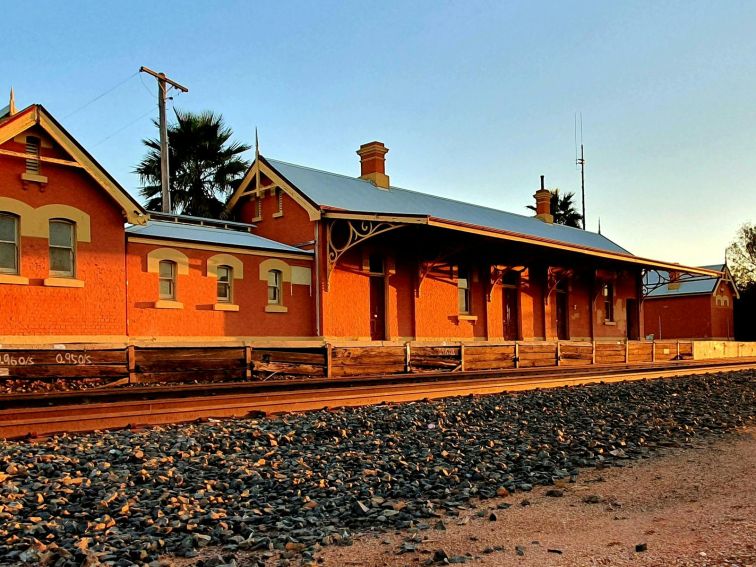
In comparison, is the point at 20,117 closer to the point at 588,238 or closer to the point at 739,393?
the point at 739,393

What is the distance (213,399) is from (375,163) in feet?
57.4

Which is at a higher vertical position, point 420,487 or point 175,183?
point 175,183

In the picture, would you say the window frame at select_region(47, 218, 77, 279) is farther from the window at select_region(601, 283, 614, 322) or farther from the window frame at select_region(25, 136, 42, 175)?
the window at select_region(601, 283, 614, 322)

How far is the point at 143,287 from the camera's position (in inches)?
677

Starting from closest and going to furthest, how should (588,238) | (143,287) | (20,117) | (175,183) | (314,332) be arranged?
(20,117) < (143,287) < (314,332) < (175,183) < (588,238)

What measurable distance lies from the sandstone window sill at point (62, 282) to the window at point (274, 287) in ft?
18.0

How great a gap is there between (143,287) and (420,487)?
12295mm

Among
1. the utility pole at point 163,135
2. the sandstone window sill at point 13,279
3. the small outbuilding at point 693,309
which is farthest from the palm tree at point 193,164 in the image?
the small outbuilding at point 693,309

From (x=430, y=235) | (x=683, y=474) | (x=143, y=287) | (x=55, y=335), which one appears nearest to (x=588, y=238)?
(x=430, y=235)

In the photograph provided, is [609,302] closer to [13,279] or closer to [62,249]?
[62,249]

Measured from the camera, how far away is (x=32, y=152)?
1566cm

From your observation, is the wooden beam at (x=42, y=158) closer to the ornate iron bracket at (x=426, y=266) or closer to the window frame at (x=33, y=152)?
the window frame at (x=33, y=152)

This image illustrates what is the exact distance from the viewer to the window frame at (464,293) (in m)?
25.4

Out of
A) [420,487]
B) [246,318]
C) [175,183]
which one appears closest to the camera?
[420,487]
